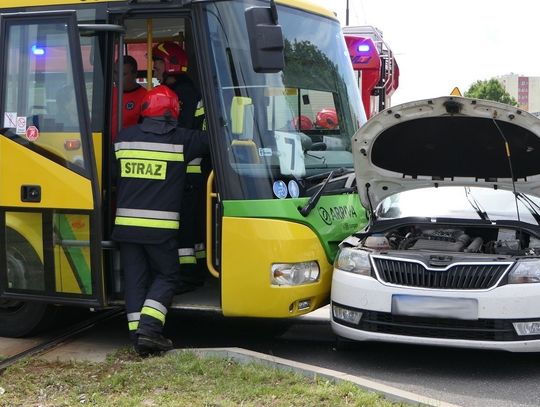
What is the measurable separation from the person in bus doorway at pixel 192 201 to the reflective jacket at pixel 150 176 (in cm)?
21

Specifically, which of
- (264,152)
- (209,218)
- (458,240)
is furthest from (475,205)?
(209,218)

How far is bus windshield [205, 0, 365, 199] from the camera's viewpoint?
17.2ft

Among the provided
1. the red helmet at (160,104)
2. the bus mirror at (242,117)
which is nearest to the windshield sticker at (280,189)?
the bus mirror at (242,117)

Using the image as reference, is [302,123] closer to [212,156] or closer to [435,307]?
[212,156]

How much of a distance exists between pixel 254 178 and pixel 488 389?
2.14 metres

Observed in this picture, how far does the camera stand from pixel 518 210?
5.87 metres

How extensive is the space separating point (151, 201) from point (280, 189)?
3.25 feet

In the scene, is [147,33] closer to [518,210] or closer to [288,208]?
[288,208]

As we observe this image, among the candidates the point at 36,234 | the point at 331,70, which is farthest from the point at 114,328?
the point at 331,70

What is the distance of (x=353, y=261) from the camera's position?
5.32 metres

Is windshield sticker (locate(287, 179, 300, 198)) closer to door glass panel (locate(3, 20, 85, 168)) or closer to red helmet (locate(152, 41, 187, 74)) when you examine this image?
door glass panel (locate(3, 20, 85, 168))

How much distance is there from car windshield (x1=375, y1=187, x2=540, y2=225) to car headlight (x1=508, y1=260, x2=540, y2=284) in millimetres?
760

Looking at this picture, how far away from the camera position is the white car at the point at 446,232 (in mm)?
4910

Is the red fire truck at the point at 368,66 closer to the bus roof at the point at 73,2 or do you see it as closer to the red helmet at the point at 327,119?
the red helmet at the point at 327,119
